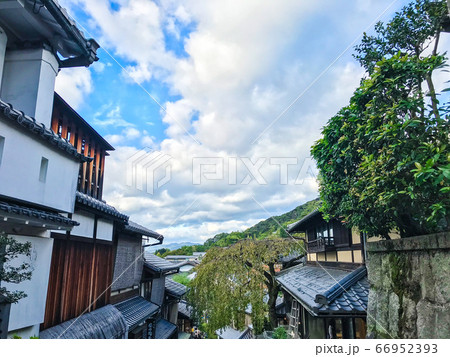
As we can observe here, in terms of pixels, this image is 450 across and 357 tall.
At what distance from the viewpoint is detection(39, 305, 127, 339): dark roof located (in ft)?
10.7

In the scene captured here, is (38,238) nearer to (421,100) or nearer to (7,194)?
(7,194)

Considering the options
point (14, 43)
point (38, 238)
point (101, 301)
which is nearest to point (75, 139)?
point (14, 43)

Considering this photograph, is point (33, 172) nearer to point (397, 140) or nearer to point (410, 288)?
point (397, 140)

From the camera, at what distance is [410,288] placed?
2.37m

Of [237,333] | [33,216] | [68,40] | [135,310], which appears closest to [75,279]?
[33,216]

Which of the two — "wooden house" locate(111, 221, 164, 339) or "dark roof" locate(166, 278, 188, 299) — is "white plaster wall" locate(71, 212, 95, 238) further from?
"dark roof" locate(166, 278, 188, 299)

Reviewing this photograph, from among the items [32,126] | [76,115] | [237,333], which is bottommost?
[237,333]

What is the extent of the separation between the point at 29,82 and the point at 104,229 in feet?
8.63

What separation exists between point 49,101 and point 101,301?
3.47 meters

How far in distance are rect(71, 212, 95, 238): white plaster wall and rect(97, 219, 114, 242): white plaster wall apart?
221 millimetres

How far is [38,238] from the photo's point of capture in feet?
9.14

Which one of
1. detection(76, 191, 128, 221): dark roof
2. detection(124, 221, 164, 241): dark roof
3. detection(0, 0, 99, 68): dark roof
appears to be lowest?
detection(124, 221, 164, 241): dark roof

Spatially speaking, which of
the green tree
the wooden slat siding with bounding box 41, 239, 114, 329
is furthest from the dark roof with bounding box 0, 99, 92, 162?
the green tree

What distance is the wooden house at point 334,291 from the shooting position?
3.62 m
